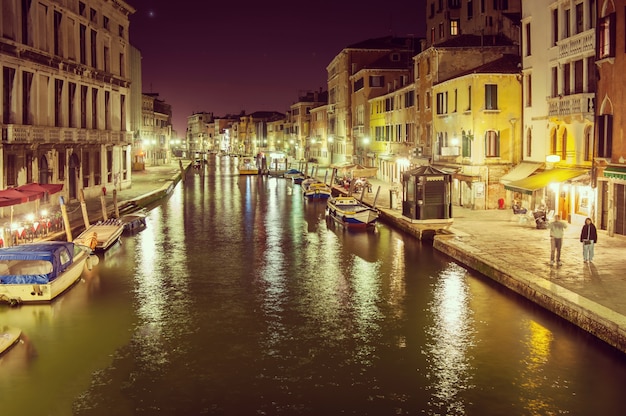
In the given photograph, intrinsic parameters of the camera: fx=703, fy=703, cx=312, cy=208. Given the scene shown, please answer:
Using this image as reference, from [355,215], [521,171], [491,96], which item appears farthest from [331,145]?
[521,171]

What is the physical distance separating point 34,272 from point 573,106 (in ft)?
74.3

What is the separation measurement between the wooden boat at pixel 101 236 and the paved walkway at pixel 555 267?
1447cm

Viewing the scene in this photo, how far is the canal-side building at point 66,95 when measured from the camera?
120 ft

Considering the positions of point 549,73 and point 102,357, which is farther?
point 549,73

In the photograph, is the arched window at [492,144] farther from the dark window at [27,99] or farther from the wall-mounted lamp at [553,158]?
the dark window at [27,99]

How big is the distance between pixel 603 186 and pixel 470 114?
13212 mm

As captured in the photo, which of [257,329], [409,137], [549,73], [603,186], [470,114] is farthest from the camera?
[409,137]

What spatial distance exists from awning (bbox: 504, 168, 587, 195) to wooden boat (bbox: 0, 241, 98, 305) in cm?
2053

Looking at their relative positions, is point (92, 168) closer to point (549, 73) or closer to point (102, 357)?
point (549, 73)

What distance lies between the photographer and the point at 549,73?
111ft

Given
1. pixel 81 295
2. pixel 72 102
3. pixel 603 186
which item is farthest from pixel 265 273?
pixel 72 102

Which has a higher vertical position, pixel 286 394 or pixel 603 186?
pixel 603 186

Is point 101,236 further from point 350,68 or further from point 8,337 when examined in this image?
point 350,68

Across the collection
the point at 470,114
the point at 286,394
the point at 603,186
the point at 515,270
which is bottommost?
the point at 286,394
